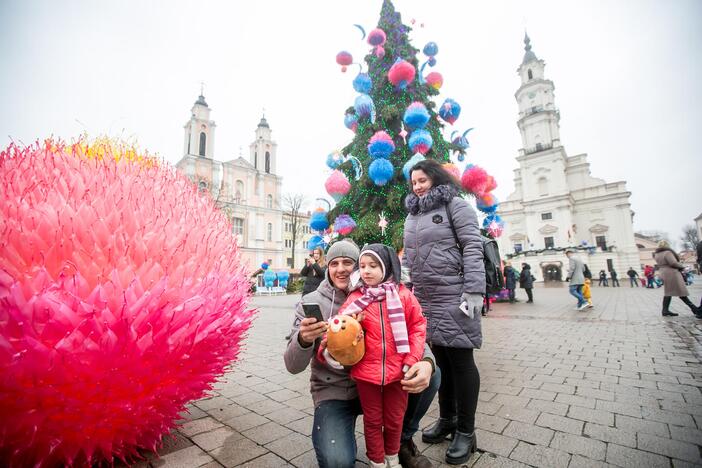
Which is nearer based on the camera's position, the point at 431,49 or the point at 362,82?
the point at 362,82

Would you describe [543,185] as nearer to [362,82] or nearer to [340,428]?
[362,82]

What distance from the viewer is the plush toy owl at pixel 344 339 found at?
150 cm

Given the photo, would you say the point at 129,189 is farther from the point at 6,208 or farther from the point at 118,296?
the point at 118,296

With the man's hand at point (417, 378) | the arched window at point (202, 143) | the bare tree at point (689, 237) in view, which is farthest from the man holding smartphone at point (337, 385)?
the bare tree at point (689, 237)

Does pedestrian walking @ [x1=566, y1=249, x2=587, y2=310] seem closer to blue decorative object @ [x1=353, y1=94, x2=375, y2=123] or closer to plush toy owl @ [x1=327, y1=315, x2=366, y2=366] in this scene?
blue decorative object @ [x1=353, y1=94, x2=375, y2=123]

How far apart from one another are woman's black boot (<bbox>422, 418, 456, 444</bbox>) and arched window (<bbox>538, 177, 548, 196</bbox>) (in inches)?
→ 1947

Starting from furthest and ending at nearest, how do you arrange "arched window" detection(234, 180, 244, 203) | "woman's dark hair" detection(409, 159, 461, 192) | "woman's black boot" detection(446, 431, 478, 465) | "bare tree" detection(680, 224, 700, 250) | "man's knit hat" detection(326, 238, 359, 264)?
"bare tree" detection(680, 224, 700, 250) → "arched window" detection(234, 180, 244, 203) → "woman's dark hair" detection(409, 159, 461, 192) → "man's knit hat" detection(326, 238, 359, 264) → "woman's black boot" detection(446, 431, 478, 465)

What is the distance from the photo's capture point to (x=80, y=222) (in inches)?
55.6

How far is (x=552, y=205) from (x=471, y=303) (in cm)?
4792

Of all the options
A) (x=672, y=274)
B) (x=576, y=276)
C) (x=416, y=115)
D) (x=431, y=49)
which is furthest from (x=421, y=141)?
(x=576, y=276)

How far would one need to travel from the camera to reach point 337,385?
1870mm

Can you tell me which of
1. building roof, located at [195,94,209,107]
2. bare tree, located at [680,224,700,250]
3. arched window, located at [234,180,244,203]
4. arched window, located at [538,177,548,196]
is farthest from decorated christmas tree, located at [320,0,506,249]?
bare tree, located at [680,224,700,250]

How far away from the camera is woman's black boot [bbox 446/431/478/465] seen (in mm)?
1905

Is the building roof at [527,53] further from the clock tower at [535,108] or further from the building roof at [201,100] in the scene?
the building roof at [201,100]
